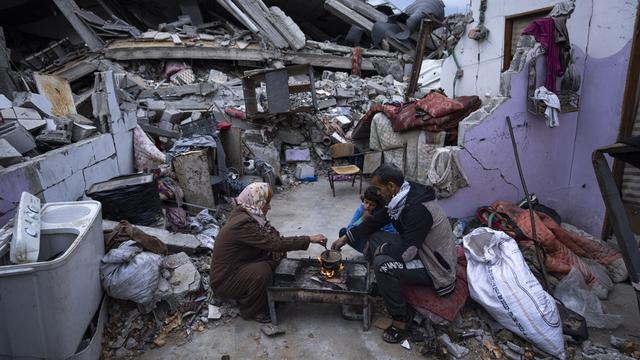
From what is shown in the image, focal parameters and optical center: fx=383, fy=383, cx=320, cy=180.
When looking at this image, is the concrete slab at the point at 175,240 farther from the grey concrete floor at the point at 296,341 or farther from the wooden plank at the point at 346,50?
the wooden plank at the point at 346,50

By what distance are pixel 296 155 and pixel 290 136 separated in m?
0.62

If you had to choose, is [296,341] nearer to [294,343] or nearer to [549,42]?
[294,343]

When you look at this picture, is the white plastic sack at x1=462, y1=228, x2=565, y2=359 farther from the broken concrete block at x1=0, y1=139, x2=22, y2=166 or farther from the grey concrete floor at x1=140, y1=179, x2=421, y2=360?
the broken concrete block at x1=0, y1=139, x2=22, y2=166

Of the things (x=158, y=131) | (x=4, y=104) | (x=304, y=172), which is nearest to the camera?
(x=4, y=104)

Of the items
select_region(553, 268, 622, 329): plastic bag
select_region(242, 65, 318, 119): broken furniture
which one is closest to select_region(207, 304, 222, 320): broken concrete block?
select_region(553, 268, 622, 329): plastic bag

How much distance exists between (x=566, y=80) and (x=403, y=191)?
3384 millimetres

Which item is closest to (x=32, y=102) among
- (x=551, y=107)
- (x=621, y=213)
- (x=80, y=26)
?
(x=621, y=213)

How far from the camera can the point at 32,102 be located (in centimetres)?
530

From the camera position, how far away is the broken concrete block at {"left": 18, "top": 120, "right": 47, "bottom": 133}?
4.84m

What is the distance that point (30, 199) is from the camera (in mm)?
3287

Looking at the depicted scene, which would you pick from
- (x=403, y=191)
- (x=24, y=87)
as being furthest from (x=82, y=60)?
(x=403, y=191)

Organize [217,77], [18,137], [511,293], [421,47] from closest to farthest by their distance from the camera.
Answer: [511,293], [18,137], [421,47], [217,77]

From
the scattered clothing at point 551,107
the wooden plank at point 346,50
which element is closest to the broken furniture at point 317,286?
the scattered clothing at point 551,107

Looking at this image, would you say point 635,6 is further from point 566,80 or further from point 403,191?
point 403,191
